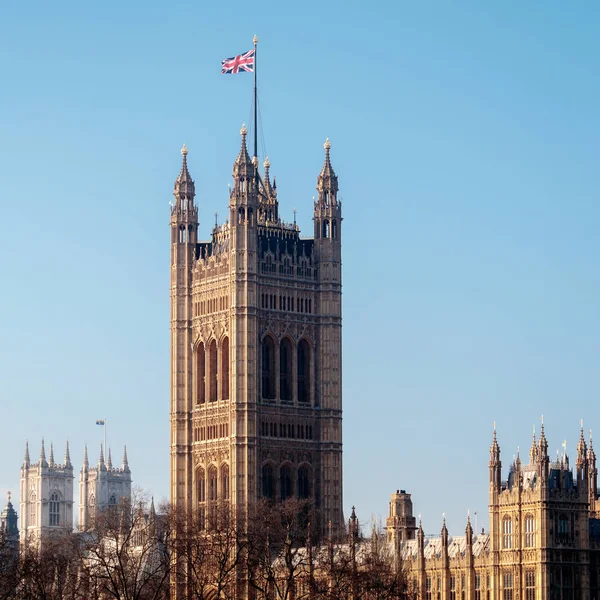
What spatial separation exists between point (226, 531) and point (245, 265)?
34.9 m

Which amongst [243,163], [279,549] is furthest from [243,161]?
[279,549]

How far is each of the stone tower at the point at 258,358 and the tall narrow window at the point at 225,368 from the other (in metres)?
0.08

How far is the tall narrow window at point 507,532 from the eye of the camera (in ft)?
442

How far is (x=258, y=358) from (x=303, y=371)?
4892 millimetres

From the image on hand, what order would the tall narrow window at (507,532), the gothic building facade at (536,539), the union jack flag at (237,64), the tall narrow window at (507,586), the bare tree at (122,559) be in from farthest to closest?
the union jack flag at (237,64), the tall narrow window at (507,532), the tall narrow window at (507,586), the gothic building facade at (536,539), the bare tree at (122,559)

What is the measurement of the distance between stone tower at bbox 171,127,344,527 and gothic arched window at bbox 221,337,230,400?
78 millimetres

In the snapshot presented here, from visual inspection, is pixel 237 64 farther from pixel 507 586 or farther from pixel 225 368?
pixel 507 586

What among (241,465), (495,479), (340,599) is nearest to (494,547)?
(495,479)

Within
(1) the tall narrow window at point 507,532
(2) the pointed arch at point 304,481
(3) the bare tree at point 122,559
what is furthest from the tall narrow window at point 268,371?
(1) the tall narrow window at point 507,532

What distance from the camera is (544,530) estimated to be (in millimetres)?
130875

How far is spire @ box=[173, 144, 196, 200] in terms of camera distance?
173 m

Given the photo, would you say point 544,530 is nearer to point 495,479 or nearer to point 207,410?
point 495,479

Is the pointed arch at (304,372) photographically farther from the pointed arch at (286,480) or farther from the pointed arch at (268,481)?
the pointed arch at (268,481)

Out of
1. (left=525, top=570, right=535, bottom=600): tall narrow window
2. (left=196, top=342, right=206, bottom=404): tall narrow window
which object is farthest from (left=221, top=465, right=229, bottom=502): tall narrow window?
(left=525, top=570, right=535, bottom=600): tall narrow window
